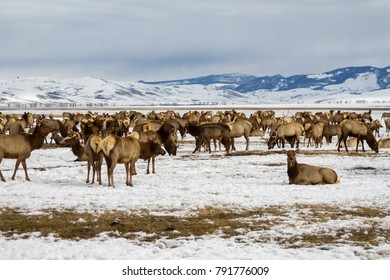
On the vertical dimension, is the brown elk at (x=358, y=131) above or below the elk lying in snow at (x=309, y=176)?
above

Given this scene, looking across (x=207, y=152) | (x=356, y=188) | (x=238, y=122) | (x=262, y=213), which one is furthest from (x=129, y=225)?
(x=238, y=122)

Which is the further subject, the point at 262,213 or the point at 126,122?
the point at 126,122

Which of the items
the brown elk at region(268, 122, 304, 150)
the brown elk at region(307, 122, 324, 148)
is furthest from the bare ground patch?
the brown elk at region(307, 122, 324, 148)

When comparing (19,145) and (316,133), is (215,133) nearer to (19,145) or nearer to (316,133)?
(316,133)

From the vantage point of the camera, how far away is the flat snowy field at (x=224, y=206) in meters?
9.63

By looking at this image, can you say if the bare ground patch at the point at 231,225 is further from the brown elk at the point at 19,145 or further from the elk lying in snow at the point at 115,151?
the brown elk at the point at 19,145

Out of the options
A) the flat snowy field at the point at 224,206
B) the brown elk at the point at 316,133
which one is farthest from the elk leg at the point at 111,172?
the brown elk at the point at 316,133

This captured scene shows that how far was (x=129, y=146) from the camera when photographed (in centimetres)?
1722

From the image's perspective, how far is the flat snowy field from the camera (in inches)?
379

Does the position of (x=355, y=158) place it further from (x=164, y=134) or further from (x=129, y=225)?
(x=129, y=225)

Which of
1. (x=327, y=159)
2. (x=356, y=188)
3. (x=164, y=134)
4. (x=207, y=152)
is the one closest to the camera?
(x=356, y=188)

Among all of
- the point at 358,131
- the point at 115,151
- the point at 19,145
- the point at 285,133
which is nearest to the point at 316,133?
the point at 285,133

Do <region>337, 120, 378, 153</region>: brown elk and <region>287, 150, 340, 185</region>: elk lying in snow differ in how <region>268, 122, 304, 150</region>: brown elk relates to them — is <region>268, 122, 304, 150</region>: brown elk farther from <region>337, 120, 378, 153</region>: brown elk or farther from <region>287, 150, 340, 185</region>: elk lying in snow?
<region>287, 150, 340, 185</region>: elk lying in snow

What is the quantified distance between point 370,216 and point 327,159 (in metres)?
12.8
